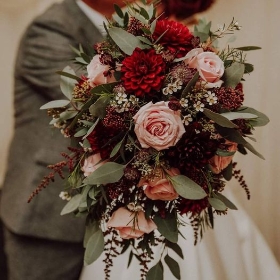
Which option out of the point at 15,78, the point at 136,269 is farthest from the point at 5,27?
the point at 136,269

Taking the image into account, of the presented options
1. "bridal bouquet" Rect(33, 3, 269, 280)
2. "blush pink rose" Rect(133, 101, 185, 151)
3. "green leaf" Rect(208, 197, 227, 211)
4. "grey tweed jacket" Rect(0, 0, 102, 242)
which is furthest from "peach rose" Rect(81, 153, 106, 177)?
"grey tweed jacket" Rect(0, 0, 102, 242)

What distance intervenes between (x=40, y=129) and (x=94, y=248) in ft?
2.16

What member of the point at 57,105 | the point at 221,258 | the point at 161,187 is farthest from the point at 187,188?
the point at 221,258

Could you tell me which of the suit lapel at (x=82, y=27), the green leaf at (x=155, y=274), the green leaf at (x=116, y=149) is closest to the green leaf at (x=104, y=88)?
the green leaf at (x=116, y=149)

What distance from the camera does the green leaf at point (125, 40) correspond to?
0.87m

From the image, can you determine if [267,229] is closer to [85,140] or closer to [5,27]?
[85,140]

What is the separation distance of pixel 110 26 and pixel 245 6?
873 mm

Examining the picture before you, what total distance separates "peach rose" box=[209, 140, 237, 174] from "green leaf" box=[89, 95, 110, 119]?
0.79 feet

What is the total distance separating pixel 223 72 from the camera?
0.87m

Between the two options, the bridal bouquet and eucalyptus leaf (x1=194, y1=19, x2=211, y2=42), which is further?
eucalyptus leaf (x1=194, y1=19, x2=211, y2=42)

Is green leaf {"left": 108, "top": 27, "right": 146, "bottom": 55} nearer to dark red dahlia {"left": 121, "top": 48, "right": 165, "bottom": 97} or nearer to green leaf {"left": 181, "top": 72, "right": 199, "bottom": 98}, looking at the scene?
dark red dahlia {"left": 121, "top": 48, "right": 165, "bottom": 97}

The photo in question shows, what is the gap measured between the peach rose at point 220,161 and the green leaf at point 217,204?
58 millimetres

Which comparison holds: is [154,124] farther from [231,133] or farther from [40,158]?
[40,158]

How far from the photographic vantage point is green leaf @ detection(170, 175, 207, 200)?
0.81m
